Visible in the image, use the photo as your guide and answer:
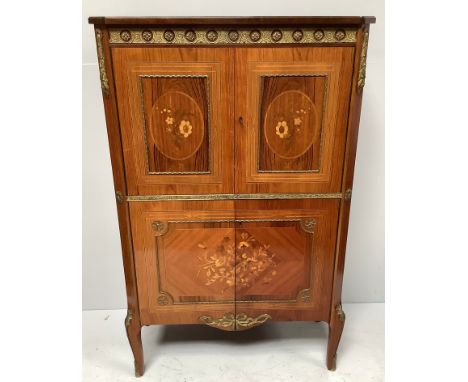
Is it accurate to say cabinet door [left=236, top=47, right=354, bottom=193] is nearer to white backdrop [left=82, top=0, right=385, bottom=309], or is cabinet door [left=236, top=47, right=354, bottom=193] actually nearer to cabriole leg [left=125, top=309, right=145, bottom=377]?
white backdrop [left=82, top=0, right=385, bottom=309]

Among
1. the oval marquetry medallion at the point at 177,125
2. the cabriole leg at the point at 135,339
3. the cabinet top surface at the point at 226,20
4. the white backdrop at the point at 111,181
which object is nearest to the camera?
the cabinet top surface at the point at 226,20

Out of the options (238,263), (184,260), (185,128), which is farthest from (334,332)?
(185,128)

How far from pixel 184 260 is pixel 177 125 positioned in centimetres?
52

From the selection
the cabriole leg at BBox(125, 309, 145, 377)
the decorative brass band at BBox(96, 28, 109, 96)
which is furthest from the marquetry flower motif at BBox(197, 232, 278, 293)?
the decorative brass band at BBox(96, 28, 109, 96)

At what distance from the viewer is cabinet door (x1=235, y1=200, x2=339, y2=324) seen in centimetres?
154

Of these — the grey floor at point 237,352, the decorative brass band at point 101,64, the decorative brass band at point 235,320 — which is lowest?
the grey floor at point 237,352

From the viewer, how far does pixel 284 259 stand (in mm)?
1586

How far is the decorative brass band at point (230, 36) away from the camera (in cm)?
135

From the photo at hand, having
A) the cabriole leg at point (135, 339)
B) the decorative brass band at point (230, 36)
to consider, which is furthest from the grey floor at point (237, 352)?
the decorative brass band at point (230, 36)

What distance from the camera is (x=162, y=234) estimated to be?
1.55 meters

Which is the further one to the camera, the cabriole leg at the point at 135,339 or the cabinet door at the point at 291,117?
the cabriole leg at the point at 135,339

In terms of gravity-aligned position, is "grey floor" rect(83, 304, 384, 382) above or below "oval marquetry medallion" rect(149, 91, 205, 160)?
below

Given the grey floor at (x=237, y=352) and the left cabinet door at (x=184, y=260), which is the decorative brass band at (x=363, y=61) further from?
the grey floor at (x=237, y=352)

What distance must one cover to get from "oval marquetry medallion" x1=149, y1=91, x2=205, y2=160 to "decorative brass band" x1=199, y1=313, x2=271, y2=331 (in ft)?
2.18
